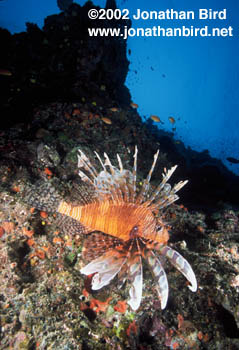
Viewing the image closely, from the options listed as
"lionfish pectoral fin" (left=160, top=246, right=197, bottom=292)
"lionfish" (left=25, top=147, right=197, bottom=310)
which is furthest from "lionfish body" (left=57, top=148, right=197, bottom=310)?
"lionfish pectoral fin" (left=160, top=246, right=197, bottom=292)

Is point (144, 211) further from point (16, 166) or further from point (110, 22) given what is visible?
point (110, 22)

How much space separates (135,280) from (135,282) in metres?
0.02

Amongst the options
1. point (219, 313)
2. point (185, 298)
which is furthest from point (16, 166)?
point (219, 313)

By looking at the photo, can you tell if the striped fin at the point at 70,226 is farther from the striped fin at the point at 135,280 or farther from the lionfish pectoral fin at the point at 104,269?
the striped fin at the point at 135,280

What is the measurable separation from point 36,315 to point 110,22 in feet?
44.7

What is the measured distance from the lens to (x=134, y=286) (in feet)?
5.77

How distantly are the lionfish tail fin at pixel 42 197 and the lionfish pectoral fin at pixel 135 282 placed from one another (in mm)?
1148

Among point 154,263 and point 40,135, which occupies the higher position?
point 40,135

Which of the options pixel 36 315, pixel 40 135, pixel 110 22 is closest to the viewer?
pixel 36 315

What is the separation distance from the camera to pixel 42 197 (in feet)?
8.21

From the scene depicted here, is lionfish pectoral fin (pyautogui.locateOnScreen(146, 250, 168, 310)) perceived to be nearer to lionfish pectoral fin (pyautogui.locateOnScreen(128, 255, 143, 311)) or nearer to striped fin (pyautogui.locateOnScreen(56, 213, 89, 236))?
lionfish pectoral fin (pyautogui.locateOnScreen(128, 255, 143, 311))

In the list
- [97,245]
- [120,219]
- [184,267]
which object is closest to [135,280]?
[184,267]

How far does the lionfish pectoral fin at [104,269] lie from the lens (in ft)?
5.91

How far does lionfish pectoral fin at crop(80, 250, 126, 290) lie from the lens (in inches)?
70.9
